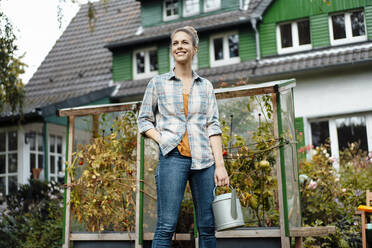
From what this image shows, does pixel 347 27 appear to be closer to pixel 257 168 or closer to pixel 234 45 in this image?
A: pixel 234 45

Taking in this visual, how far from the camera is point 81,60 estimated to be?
589 inches

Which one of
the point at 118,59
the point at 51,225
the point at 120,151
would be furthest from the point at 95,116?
the point at 118,59

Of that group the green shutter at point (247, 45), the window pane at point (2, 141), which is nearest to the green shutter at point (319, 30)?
the green shutter at point (247, 45)

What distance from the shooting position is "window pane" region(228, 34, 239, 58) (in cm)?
1244

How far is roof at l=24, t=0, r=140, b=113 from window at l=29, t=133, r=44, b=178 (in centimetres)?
132

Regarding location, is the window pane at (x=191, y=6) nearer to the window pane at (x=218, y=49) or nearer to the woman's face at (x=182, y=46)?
the window pane at (x=218, y=49)

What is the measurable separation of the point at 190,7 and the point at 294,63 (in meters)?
3.87

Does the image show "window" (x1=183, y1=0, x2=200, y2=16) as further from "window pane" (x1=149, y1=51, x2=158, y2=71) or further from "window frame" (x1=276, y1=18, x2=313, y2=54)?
"window frame" (x1=276, y1=18, x2=313, y2=54)

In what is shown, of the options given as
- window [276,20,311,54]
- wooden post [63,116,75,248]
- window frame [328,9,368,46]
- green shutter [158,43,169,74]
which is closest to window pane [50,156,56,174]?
green shutter [158,43,169,74]

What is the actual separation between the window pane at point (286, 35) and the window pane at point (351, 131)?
2.31 metres

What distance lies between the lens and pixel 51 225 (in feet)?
21.1

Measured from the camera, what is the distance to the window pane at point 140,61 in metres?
13.6

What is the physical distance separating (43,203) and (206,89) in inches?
198

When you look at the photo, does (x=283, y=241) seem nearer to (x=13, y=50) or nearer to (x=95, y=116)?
(x=95, y=116)
